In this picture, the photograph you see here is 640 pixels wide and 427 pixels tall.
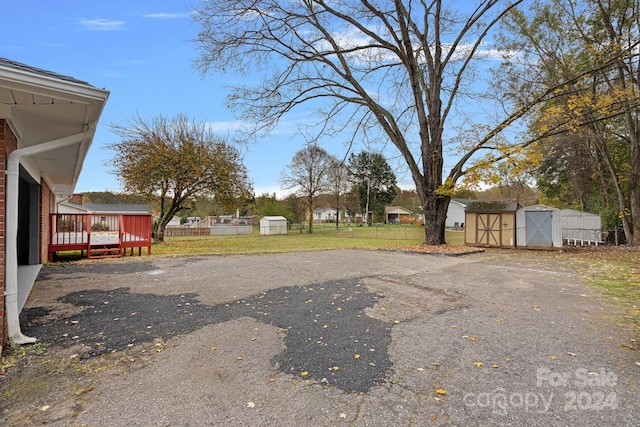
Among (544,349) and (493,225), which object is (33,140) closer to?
(544,349)

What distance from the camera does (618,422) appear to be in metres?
2.17

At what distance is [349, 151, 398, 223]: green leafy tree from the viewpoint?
50.5 meters

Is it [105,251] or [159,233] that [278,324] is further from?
[159,233]

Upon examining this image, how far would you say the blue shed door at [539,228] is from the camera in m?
14.4

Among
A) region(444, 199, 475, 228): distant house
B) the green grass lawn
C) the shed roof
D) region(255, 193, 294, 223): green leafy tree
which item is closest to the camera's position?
the green grass lawn

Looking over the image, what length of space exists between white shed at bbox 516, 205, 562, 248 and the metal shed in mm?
284

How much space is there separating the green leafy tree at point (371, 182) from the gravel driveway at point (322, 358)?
44558 mm

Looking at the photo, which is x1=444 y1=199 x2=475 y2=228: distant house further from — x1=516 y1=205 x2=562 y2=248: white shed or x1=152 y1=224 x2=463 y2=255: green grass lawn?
x1=516 y1=205 x2=562 y2=248: white shed

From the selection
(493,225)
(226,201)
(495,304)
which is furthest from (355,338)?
(226,201)

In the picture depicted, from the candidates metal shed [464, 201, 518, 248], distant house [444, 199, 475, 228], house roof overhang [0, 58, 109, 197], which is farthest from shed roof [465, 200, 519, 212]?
distant house [444, 199, 475, 228]

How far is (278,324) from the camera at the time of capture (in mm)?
4184

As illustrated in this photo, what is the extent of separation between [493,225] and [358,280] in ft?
37.5

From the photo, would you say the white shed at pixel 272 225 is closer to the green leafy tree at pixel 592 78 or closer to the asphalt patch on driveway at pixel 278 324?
the green leafy tree at pixel 592 78

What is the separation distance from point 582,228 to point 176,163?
81.3 feet
